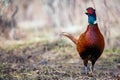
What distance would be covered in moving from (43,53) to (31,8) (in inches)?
279

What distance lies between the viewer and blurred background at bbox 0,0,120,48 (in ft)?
33.2

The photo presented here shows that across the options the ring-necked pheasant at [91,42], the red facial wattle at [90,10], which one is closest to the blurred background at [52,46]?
the ring-necked pheasant at [91,42]

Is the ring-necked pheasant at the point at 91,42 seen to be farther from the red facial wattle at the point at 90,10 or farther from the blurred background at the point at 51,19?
the blurred background at the point at 51,19

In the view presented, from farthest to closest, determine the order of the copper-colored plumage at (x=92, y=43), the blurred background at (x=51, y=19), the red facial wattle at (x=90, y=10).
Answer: the blurred background at (x=51, y=19), the red facial wattle at (x=90, y=10), the copper-colored plumage at (x=92, y=43)

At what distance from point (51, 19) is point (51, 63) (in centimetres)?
667

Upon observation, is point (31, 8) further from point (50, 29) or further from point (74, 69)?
point (74, 69)

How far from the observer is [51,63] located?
8.73 m

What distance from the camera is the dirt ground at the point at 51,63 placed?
284 inches

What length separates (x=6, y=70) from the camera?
7.48 metres

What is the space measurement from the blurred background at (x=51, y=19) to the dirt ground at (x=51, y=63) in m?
0.81

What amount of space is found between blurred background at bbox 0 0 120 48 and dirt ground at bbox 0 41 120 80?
32.1 inches

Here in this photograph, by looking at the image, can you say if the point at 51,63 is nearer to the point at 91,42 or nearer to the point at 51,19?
the point at 91,42

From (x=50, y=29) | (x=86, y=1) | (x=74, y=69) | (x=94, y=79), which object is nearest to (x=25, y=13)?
(x=50, y=29)

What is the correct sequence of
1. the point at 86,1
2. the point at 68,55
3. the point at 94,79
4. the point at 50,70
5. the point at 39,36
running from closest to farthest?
the point at 94,79 → the point at 50,70 → the point at 68,55 → the point at 86,1 → the point at 39,36
